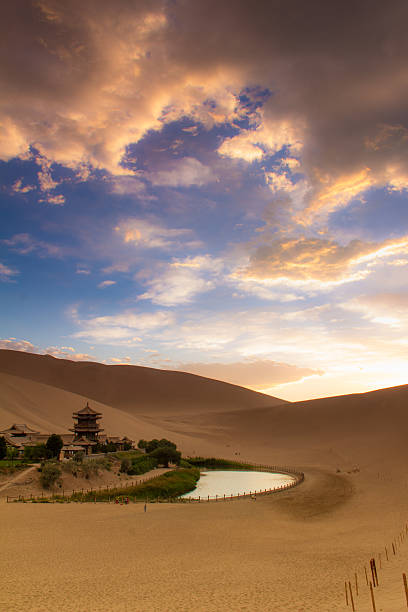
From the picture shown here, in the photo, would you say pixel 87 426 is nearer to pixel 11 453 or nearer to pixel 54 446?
pixel 54 446

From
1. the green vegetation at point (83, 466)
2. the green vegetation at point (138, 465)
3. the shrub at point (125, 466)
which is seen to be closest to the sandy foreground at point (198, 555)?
the green vegetation at point (83, 466)

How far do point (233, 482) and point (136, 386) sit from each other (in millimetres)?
116480

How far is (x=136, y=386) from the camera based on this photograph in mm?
160625

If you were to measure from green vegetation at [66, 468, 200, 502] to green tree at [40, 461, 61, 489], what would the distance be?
2.89 metres

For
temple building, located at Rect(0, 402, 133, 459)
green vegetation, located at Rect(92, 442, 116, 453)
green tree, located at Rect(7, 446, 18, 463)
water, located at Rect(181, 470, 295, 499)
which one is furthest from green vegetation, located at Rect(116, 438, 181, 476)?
green tree, located at Rect(7, 446, 18, 463)

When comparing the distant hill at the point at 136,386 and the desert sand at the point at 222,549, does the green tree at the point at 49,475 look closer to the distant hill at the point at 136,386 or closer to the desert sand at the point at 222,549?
the desert sand at the point at 222,549

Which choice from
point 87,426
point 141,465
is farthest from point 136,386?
point 141,465

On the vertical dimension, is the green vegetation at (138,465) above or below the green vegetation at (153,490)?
above

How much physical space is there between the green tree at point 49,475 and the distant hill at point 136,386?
3763 inches

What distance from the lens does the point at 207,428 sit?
101625 millimetres

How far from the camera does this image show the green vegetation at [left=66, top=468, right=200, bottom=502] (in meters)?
35.3

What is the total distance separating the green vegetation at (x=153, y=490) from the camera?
35.3 metres

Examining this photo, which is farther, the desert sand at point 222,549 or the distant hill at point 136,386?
the distant hill at point 136,386

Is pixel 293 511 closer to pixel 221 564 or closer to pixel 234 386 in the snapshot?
pixel 221 564
